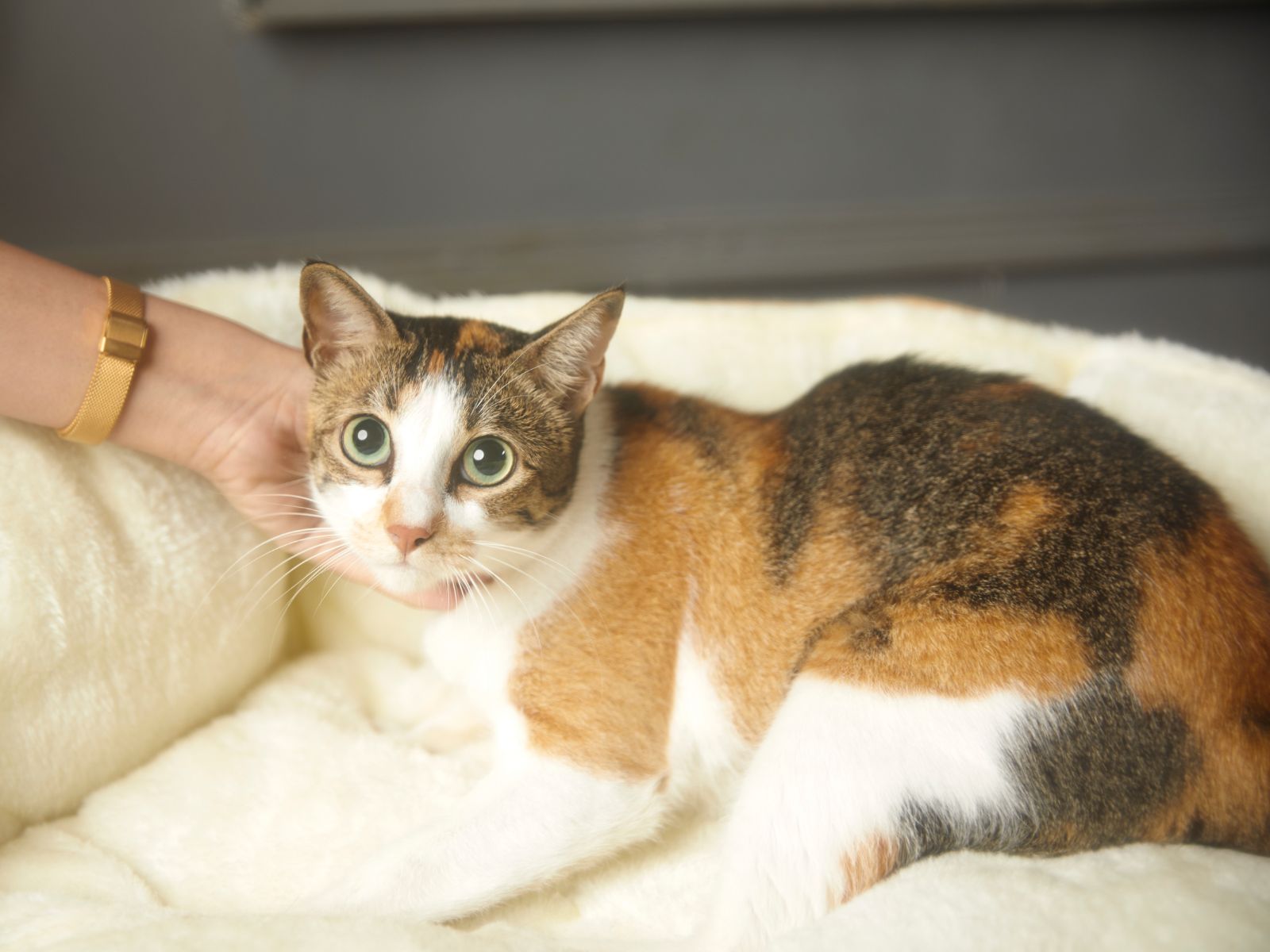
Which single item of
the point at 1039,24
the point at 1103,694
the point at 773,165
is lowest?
the point at 1103,694

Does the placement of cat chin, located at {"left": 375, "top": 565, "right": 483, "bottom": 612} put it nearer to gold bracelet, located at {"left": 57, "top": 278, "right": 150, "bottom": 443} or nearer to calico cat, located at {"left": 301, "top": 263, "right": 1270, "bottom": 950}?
calico cat, located at {"left": 301, "top": 263, "right": 1270, "bottom": 950}

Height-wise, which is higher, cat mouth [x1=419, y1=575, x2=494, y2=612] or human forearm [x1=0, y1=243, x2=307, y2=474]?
human forearm [x1=0, y1=243, x2=307, y2=474]

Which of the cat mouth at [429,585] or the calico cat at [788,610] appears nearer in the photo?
the calico cat at [788,610]

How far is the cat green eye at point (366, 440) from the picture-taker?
135 cm

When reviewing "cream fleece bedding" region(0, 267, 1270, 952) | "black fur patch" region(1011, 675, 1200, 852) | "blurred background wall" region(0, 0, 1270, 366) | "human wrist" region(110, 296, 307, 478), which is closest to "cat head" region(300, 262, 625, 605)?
"human wrist" region(110, 296, 307, 478)

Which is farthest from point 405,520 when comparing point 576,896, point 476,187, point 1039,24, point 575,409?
point 1039,24

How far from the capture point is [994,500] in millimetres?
1361

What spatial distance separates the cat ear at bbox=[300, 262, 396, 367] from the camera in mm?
1340

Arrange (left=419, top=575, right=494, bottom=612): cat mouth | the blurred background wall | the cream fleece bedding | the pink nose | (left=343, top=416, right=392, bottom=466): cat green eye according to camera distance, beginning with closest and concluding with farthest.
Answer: the cream fleece bedding < the pink nose < (left=343, top=416, right=392, bottom=466): cat green eye < (left=419, top=575, right=494, bottom=612): cat mouth < the blurred background wall

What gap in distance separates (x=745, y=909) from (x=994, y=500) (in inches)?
26.0

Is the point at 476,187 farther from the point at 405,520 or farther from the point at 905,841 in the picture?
the point at 905,841

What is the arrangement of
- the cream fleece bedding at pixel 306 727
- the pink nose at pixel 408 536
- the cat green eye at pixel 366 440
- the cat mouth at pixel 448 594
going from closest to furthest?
the cream fleece bedding at pixel 306 727 → the pink nose at pixel 408 536 → the cat green eye at pixel 366 440 → the cat mouth at pixel 448 594

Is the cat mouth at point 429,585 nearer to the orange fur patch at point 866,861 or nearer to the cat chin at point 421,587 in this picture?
the cat chin at point 421,587

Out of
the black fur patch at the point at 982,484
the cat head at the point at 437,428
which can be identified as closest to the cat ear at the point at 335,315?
the cat head at the point at 437,428
